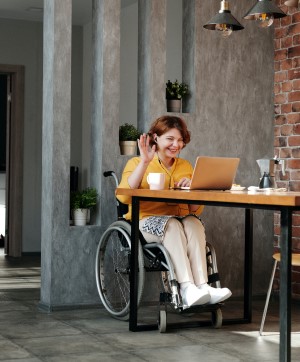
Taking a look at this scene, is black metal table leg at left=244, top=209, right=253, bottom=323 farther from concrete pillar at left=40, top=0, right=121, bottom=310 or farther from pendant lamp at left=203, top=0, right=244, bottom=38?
pendant lamp at left=203, top=0, right=244, bottom=38

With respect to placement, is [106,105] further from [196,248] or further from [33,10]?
[33,10]

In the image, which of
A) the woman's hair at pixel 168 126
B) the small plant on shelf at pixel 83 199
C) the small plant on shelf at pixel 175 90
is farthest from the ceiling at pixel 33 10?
the woman's hair at pixel 168 126

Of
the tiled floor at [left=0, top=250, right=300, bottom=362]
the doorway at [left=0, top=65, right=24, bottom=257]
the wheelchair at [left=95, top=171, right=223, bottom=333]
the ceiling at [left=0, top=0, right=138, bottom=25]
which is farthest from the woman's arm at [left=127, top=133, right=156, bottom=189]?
the doorway at [left=0, top=65, right=24, bottom=257]

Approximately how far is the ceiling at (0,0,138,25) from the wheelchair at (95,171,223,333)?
345 cm

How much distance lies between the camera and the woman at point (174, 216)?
428 centimetres

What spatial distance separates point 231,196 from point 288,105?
2.28m

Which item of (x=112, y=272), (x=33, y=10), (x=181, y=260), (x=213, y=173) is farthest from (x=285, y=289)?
(x=33, y=10)

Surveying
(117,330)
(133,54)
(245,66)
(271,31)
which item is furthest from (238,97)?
(133,54)

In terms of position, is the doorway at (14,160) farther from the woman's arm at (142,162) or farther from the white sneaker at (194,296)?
the white sneaker at (194,296)

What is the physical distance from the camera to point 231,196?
11.5ft

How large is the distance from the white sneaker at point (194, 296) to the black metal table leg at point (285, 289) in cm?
103

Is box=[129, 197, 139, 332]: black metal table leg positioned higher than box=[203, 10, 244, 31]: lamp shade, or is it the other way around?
box=[203, 10, 244, 31]: lamp shade

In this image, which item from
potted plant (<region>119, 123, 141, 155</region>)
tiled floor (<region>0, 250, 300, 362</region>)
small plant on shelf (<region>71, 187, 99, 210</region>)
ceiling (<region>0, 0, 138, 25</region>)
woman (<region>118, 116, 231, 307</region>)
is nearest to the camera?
tiled floor (<region>0, 250, 300, 362</region>)

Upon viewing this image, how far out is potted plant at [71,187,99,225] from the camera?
5039 mm
